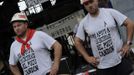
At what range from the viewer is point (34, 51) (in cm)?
633

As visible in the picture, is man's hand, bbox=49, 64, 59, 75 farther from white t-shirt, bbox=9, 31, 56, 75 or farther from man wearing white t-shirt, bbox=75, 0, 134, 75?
man wearing white t-shirt, bbox=75, 0, 134, 75

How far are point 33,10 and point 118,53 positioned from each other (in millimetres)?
4202

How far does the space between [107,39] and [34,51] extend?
979 mm

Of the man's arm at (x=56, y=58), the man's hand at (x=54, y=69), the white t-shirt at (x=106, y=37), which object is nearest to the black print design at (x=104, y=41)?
the white t-shirt at (x=106, y=37)

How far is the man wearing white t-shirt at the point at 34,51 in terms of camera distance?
6332 millimetres

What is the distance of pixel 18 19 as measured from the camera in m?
6.42

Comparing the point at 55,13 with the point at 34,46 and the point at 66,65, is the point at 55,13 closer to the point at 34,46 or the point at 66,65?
the point at 66,65

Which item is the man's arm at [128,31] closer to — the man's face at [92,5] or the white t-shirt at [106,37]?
the white t-shirt at [106,37]

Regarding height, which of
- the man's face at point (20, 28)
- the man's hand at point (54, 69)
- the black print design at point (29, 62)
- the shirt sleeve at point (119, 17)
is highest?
the man's face at point (20, 28)

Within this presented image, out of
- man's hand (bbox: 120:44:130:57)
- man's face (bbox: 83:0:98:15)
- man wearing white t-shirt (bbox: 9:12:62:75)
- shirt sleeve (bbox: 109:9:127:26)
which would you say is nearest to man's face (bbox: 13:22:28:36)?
man wearing white t-shirt (bbox: 9:12:62:75)

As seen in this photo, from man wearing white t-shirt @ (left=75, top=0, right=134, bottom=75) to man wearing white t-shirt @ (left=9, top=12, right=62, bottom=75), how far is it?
52 centimetres

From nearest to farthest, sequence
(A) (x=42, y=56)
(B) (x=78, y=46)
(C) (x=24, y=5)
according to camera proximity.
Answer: (A) (x=42, y=56), (B) (x=78, y=46), (C) (x=24, y=5)

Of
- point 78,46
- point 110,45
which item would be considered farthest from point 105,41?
point 78,46

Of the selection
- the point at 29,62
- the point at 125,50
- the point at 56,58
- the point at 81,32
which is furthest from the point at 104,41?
the point at 29,62
